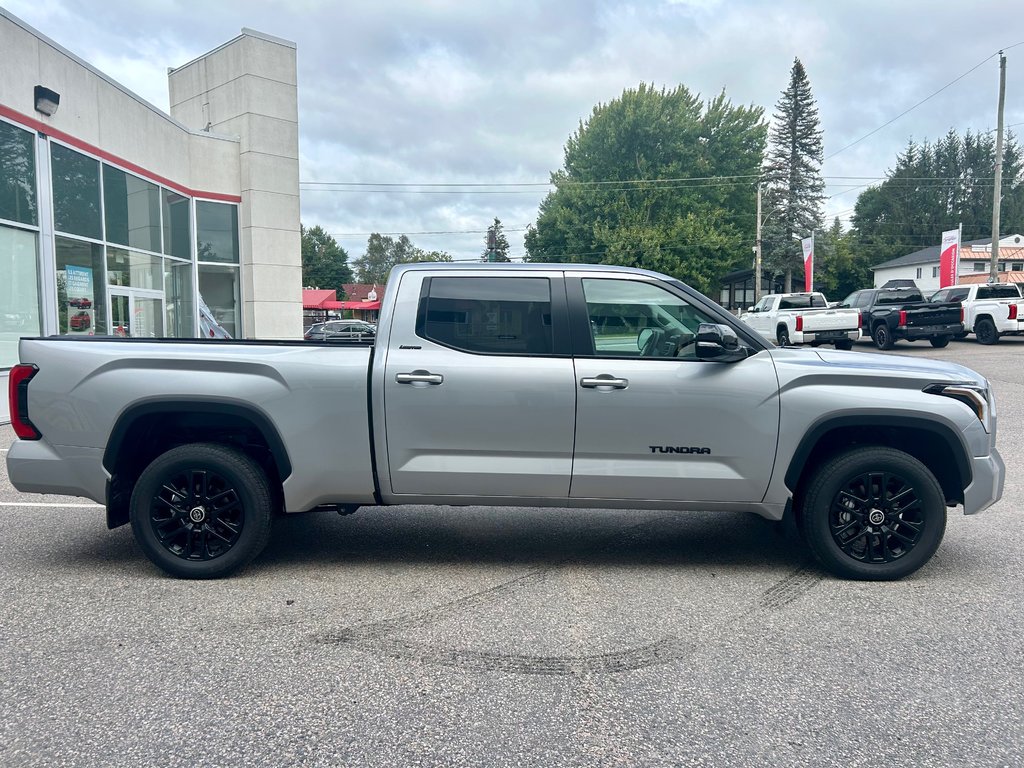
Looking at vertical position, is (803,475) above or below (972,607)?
above

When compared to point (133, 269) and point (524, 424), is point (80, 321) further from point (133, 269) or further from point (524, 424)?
point (524, 424)

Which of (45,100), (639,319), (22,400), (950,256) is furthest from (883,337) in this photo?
(22,400)

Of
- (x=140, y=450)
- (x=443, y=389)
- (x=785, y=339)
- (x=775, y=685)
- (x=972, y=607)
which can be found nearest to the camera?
(x=775, y=685)

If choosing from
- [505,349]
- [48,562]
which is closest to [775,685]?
[505,349]

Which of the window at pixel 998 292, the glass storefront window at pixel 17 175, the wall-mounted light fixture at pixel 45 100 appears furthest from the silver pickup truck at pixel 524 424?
the window at pixel 998 292

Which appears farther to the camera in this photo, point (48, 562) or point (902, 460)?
point (48, 562)

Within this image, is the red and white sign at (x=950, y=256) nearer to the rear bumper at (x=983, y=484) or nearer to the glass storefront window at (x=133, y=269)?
the glass storefront window at (x=133, y=269)

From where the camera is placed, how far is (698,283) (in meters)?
50.4

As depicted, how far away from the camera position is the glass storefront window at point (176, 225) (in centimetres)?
1897

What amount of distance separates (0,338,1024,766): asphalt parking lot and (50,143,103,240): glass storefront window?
10.1 meters

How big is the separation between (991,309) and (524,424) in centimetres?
2296

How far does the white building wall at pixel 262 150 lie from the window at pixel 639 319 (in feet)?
63.6

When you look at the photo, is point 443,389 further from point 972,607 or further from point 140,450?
point 972,607

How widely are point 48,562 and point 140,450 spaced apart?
3.44 feet
